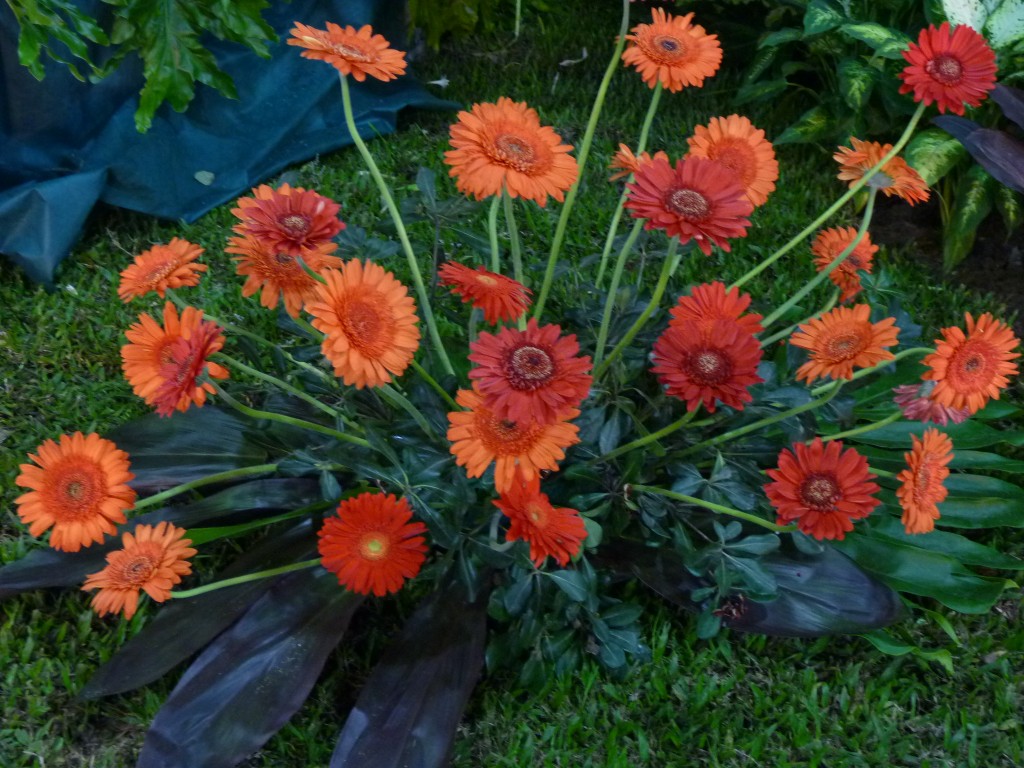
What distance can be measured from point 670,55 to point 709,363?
57 cm

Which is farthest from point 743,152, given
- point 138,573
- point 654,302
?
point 138,573

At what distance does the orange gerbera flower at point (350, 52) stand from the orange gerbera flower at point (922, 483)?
0.96 metres

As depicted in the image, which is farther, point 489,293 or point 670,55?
point 670,55

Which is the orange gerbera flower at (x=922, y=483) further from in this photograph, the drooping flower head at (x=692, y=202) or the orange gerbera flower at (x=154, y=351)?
the orange gerbera flower at (x=154, y=351)

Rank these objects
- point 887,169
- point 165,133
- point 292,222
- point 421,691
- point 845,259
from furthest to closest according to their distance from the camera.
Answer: point 165,133
point 845,259
point 887,169
point 421,691
point 292,222

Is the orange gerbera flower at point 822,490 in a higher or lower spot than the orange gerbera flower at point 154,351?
higher

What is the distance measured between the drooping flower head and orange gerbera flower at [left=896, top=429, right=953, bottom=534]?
442mm

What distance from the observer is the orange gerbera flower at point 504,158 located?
139 cm

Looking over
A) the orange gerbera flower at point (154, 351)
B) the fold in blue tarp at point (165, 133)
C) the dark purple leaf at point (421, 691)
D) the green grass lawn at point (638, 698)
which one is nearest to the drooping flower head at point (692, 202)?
the green grass lawn at point (638, 698)

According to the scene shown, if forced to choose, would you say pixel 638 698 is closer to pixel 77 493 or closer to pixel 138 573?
pixel 138 573

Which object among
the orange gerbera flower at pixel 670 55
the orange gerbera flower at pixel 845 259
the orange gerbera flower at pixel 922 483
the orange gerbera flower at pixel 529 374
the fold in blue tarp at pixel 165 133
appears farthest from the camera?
the fold in blue tarp at pixel 165 133

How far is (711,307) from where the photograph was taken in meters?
1.52

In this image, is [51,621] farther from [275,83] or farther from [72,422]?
[275,83]

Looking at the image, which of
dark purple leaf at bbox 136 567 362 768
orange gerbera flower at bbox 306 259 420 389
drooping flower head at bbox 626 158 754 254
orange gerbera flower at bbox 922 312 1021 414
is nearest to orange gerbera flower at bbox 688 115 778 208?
drooping flower head at bbox 626 158 754 254
